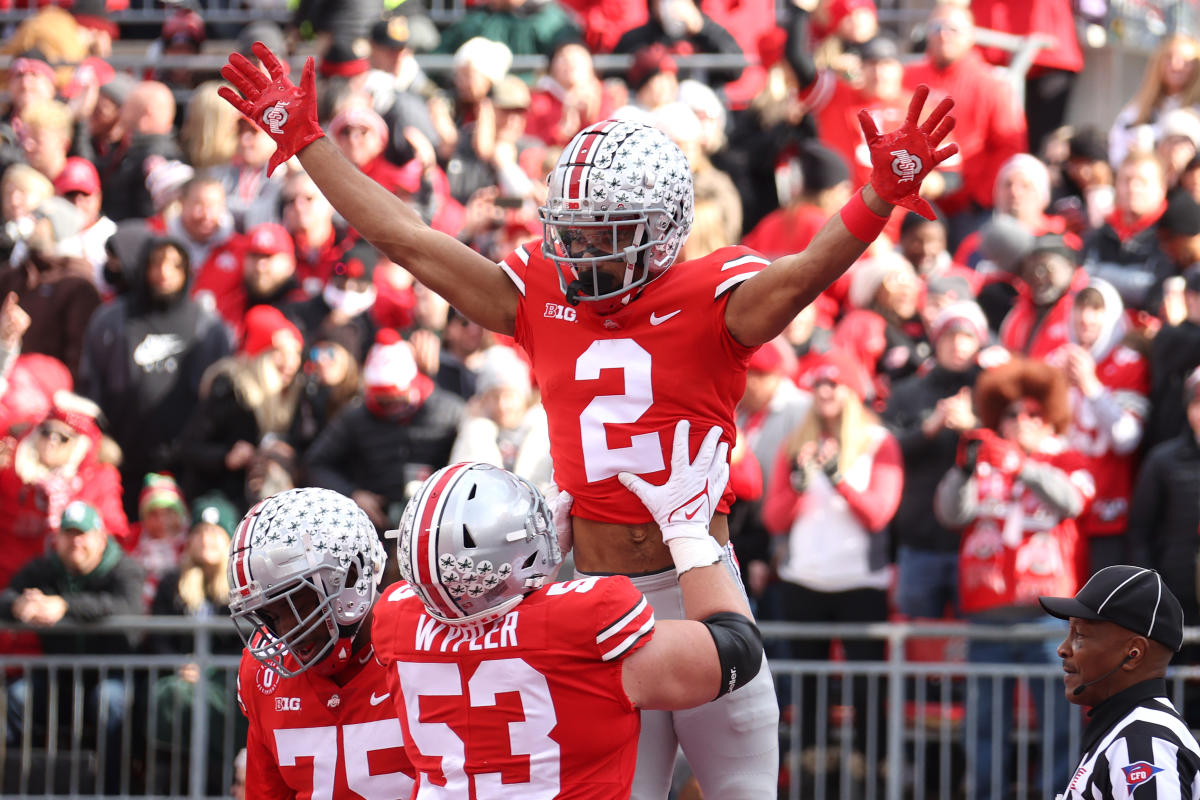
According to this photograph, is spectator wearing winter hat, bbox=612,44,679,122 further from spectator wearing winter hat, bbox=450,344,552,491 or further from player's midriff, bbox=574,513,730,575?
player's midriff, bbox=574,513,730,575

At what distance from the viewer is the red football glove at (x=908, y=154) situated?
4207 mm

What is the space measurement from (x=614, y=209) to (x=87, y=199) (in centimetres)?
726

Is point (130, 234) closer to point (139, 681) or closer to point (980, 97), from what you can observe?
point (139, 681)

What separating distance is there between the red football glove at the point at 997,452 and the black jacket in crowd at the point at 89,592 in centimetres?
376

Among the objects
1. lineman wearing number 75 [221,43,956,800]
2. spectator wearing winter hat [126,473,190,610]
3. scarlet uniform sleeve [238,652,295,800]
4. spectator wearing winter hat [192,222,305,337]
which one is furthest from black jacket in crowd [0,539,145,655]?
lineman wearing number 75 [221,43,956,800]

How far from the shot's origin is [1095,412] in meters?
7.96

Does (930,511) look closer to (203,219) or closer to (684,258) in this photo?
(684,258)

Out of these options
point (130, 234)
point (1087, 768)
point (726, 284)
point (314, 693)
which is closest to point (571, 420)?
point (726, 284)

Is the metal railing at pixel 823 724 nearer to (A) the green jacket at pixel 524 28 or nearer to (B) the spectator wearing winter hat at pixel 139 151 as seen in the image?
(B) the spectator wearing winter hat at pixel 139 151

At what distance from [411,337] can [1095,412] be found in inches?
131

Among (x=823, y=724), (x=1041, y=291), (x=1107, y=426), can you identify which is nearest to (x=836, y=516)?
(x=823, y=724)

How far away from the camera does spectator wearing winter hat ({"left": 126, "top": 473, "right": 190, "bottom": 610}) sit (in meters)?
8.53

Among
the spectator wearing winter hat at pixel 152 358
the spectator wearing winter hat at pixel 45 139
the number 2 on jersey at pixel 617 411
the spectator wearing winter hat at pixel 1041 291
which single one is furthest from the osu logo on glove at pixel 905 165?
the spectator wearing winter hat at pixel 45 139

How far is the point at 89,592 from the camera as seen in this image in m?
8.12
